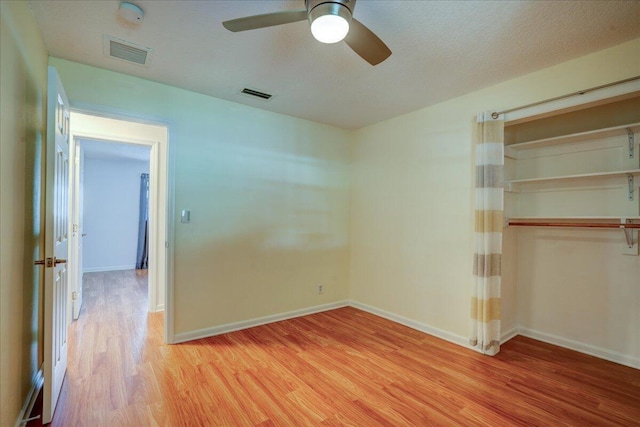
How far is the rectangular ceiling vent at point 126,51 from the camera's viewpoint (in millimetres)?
2129

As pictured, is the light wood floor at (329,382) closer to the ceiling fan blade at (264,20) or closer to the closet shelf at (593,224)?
the closet shelf at (593,224)

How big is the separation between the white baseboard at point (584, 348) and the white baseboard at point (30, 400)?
408cm

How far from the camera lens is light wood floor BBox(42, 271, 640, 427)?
189 cm

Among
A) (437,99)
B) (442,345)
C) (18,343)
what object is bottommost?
(442,345)

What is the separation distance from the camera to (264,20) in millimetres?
1558

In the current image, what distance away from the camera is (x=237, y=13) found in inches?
71.7

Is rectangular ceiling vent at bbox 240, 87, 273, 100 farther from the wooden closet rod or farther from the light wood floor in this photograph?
the wooden closet rod

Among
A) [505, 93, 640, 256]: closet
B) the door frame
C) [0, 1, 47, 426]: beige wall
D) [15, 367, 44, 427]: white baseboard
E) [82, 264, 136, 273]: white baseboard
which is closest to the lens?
[0, 1, 47, 426]: beige wall

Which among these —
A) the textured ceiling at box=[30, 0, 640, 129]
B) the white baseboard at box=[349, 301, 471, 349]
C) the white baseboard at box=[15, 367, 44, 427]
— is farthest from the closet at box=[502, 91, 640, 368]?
the white baseboard at box=[15, 367, 44, 427]

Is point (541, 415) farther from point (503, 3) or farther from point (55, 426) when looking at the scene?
point (55, 426)

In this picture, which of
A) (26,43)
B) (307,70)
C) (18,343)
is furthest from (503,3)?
(18,343)

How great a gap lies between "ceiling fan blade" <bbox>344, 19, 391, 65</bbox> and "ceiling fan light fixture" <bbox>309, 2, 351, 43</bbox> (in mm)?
79

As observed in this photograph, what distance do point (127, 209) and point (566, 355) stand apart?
798cm

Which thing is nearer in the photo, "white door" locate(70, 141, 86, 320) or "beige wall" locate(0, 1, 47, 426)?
"beige wall" locate(0, 1, 47, 426)
